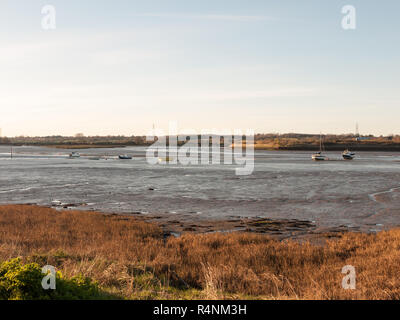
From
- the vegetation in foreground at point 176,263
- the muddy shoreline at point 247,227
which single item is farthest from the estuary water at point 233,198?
the vegetation in foreground at point 176,263

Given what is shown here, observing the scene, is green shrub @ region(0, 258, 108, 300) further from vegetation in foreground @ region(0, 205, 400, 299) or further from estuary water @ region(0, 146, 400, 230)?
estuary water @ region(0, 146, 400, 230)

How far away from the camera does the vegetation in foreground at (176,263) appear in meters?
8.98

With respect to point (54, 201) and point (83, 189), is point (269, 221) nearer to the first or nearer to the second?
point (54, 201)

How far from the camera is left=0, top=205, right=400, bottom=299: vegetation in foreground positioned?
8.98 meters

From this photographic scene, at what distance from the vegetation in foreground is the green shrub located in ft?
0.06

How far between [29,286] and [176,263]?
6.73 meters

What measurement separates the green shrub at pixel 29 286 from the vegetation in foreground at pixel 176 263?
0.7 inches

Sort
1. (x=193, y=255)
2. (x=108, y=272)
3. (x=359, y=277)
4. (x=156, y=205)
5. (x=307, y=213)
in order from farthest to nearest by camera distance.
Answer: (x=156, y=205) → (x=307, y=213) → (x=193, y=255) → (x=359, y=277) → (x=108, y=272)

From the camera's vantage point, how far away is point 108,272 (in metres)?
10.6

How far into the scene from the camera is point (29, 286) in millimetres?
7605

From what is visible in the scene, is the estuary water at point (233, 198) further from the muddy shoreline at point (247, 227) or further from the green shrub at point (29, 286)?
the green shrub at point (29, 286)
